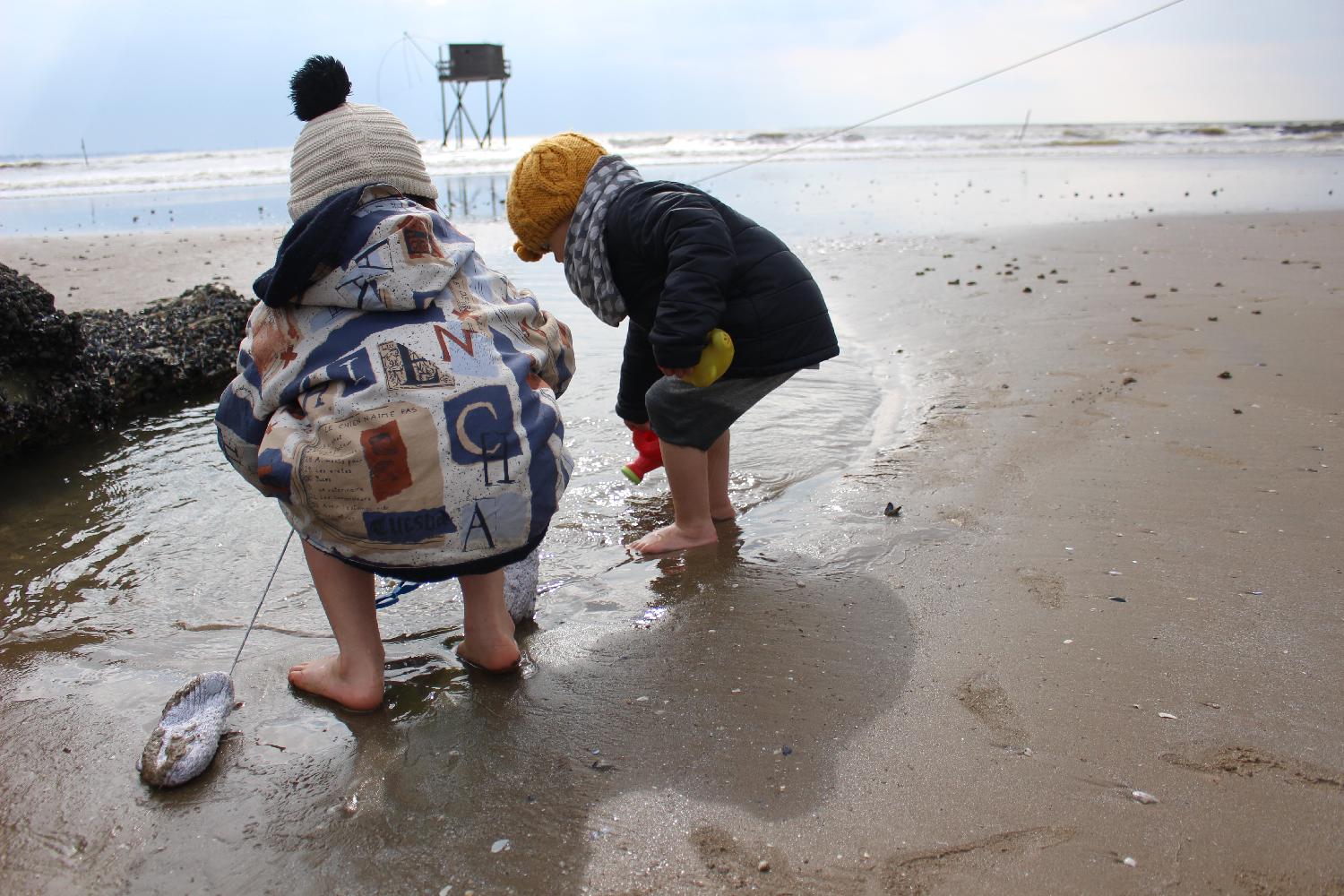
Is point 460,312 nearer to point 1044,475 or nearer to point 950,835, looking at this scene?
point 950,835

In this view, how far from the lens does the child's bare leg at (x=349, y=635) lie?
1.94 meters

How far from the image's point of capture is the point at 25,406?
11.1 feet

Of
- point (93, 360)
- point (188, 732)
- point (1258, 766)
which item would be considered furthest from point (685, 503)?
point (93, 360)

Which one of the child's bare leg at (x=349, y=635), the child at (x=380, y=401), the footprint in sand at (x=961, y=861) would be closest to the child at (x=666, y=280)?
the child at (x=380, y=401)

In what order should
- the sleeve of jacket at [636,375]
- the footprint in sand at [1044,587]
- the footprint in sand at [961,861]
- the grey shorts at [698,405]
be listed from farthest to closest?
the sleeve of jacket at [636,375] → the grey shorts at [698,405] → the footprint in sand at [1044,587] → the footprint in sand at [961,861]

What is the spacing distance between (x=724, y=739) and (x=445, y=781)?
51cm

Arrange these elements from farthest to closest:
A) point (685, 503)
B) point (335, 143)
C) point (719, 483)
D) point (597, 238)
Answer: point (719, 483), point (685, 503), point (597, 238), point (335, 143)

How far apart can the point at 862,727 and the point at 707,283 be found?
3.78 feet

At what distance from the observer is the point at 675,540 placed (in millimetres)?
2766

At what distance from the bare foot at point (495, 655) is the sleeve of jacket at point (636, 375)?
1049 mm

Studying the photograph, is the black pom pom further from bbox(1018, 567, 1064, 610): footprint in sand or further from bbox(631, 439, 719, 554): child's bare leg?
bbox(1018, 567, 1064, 610): footprint in sand

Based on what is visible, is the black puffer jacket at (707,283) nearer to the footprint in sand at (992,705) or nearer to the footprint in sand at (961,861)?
the footprint in sand at (992,705)

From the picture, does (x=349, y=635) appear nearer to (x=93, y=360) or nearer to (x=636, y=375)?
(x=636, y=375)

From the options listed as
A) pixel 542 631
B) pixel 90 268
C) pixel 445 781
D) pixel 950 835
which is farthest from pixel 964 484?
pixel 90 268
